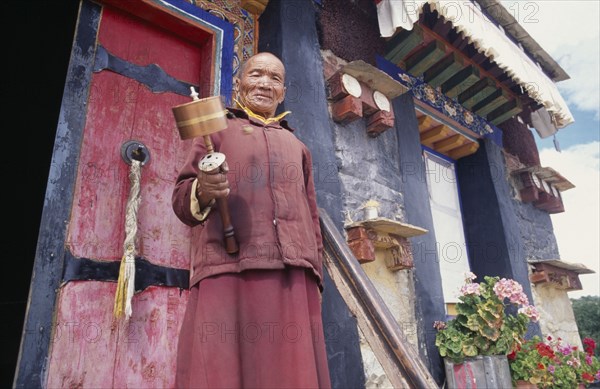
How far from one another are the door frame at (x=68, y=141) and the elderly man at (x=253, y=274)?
27.4 inches

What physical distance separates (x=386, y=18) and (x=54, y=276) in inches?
116

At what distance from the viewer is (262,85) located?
1.85 m

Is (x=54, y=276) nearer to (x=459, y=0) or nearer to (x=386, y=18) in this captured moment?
(x=386, y=18)

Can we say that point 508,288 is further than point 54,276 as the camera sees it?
Yes

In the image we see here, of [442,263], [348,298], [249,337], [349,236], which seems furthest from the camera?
[442,263]

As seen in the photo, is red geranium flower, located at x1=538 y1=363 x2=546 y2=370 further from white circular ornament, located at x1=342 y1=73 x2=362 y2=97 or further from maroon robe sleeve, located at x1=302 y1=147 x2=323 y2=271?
maroon robe sleeve, located at x1=302 y1=147 x2=323 y2=271

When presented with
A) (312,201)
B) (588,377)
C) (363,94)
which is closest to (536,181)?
(588,377)

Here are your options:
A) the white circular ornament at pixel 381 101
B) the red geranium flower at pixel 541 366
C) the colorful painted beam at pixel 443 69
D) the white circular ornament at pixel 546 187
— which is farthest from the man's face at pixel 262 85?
the white circular ornament at pixel 546 187

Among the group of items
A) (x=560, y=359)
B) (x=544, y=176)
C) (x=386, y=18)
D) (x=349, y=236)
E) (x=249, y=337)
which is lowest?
(x=560, y=359)

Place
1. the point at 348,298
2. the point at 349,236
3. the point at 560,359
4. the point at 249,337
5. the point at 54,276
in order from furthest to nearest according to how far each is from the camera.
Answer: the point at 560,359
the point at 349,236
the point at 54,276
the point at 348,298
the point at 249,337

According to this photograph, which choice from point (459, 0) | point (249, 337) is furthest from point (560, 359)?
point (249, 337)

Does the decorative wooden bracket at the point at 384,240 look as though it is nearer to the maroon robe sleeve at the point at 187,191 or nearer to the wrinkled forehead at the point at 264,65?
the wrinkled forehead at the point at 264,65

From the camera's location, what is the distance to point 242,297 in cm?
144

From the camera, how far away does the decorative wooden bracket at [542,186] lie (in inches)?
217
